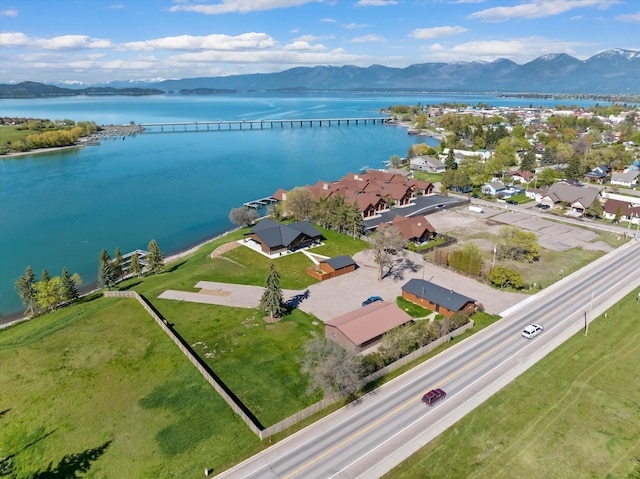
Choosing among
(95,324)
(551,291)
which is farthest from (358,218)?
(95,324)

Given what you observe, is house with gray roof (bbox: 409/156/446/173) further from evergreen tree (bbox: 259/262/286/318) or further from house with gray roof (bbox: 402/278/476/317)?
evergreen tree (bbox: 259/262/286/318)

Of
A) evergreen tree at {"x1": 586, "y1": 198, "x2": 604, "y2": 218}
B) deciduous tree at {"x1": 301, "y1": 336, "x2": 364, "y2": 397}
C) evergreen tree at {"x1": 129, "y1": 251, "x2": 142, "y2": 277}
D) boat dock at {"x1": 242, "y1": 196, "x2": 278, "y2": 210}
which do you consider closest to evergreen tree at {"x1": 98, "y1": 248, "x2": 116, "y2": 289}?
evergreen tree at {"x1": 129, "y1": 251, "x2": 142, "y2": 277}

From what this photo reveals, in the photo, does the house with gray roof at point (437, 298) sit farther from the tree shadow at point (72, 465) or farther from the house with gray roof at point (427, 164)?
the house with gray roof at point (427, 164)

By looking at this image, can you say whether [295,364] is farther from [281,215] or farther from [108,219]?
[108,219]

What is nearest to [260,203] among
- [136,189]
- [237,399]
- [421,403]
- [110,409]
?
[136,189]

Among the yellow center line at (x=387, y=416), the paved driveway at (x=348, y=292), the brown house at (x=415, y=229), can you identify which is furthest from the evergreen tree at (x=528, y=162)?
the yellow center line at (x=387, y=416)
